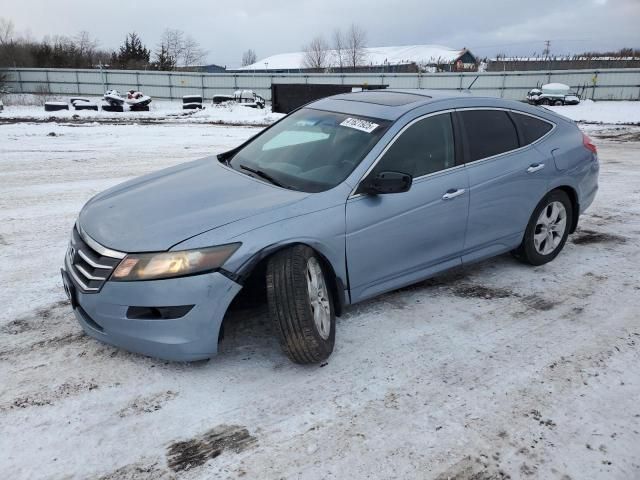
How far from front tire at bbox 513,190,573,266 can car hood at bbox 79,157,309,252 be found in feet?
7.83

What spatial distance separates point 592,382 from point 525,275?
1667 mm

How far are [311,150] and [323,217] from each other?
883 millimetres

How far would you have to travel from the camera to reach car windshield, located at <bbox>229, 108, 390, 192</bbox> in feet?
11.5

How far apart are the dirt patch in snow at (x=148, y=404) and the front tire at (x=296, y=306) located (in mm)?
697

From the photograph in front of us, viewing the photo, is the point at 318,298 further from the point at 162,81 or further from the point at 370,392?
the point at 162,81

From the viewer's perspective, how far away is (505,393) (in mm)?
2857

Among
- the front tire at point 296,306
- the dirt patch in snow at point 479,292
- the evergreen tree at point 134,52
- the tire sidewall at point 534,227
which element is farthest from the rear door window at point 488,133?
the evergreen tree at point 134,52

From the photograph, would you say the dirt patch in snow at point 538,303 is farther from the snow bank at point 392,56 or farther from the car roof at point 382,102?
the snow bank at point 392,56

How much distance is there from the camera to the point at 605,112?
25016 mm

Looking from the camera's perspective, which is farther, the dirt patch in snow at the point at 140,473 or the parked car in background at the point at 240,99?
the parked car in background at the point at 240,99

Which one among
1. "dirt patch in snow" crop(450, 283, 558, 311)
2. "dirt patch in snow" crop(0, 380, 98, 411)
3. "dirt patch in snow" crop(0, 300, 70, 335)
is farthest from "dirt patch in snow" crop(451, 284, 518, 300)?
"dirt patch in snow" crop(0, 300, 70, 335)

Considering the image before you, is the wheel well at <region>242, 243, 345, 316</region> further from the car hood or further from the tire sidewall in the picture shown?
the tire sidewall

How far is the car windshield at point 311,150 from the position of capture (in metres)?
3.49

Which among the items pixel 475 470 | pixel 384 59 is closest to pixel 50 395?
pixel 475 470
